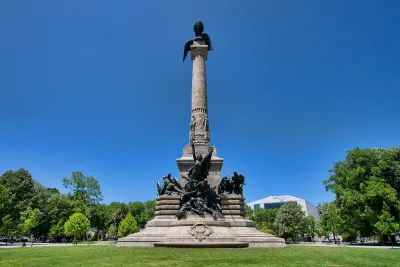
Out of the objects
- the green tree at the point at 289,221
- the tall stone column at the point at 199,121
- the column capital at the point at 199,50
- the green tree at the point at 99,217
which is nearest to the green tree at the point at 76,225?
the green tree at the point at 99,217

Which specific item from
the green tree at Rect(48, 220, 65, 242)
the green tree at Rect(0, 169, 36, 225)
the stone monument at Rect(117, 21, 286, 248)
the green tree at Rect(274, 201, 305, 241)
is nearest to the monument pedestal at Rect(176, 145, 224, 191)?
the stone monument at Rect(117, 21, 286, 248)

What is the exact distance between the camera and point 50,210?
5256 cm

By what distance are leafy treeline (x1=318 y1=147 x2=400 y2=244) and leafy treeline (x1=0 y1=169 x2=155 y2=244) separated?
114 feet

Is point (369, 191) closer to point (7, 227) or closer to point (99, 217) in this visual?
point (7, 227)

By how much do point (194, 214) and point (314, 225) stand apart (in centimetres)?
5508

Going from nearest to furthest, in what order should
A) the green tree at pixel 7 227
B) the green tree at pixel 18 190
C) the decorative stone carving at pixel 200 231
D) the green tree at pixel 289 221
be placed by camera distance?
the decorative stone carving at pixel 200 231, the green tree at pixel 7 227, the green tree at pixel 18 190, the green tree at pixel 289 221

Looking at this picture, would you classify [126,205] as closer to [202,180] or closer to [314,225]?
[314,225]

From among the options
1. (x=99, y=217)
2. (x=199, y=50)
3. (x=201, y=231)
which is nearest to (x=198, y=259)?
(x=201, y=231)

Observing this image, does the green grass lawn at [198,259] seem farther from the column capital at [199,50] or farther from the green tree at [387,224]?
the green tree at [387,224]

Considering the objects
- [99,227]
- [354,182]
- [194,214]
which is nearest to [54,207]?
[99,227]

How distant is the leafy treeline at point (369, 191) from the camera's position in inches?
1165

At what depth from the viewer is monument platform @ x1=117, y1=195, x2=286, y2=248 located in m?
14.9

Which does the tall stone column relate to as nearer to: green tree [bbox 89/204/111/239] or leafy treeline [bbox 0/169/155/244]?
leafy treeline [bbox 0/169/155/244]

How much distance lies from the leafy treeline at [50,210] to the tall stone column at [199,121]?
30.0 m
